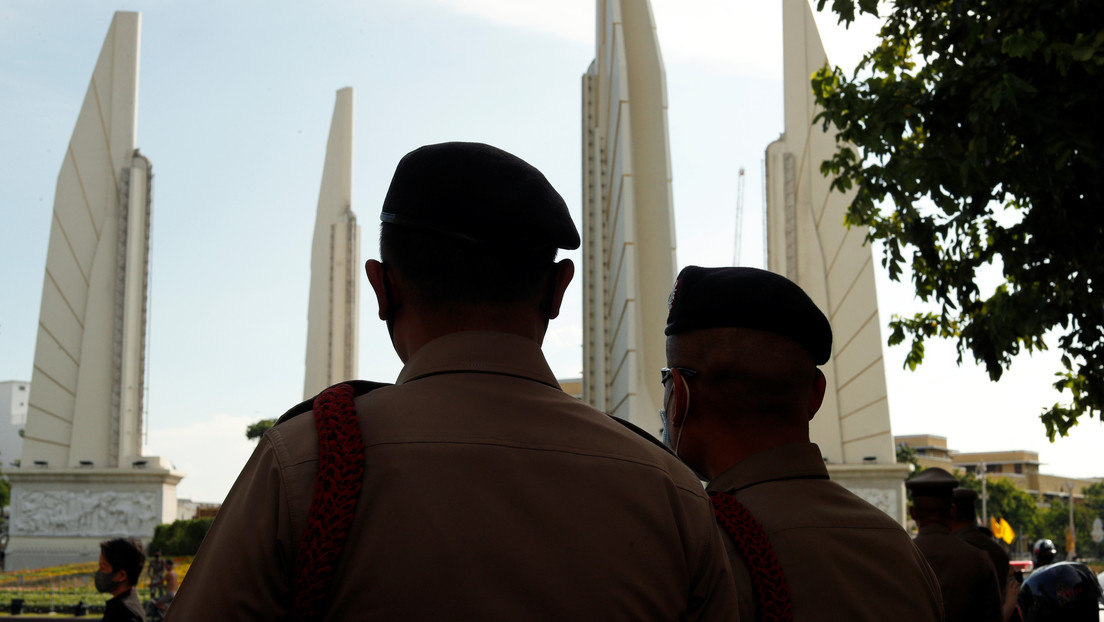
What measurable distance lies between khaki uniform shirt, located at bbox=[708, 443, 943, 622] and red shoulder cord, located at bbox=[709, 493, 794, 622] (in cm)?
2

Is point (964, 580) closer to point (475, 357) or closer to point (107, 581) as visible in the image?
point (475, 357)

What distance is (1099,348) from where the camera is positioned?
545 centimetres

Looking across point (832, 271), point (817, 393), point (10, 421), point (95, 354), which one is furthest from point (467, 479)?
point (10, 421)

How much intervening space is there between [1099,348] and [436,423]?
5309 mm

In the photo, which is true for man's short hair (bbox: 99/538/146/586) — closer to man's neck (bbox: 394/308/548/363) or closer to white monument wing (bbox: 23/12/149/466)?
man's neck (bbox: 394/308/548/363)

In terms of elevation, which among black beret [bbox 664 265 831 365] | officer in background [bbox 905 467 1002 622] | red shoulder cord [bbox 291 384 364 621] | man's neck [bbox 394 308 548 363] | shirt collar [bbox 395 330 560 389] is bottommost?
officer in background [bbox 905 467 1002 622]

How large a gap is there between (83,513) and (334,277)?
10529mm

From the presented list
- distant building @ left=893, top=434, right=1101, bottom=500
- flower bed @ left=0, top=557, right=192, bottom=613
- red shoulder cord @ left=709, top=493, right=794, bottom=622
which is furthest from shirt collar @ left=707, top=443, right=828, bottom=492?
distant building @ left=893, top=434, right=1101, bottom=500

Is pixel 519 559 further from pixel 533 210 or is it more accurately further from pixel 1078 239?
pixel 1078 239

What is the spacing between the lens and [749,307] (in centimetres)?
178

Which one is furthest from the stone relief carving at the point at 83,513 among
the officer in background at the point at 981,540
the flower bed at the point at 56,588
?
the officer in background at the point at 981,540

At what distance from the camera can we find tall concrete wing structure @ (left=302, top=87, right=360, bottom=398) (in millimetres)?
29172

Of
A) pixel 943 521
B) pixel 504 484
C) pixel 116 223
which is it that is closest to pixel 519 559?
pixel 504 484

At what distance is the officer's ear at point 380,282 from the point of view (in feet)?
4.04
